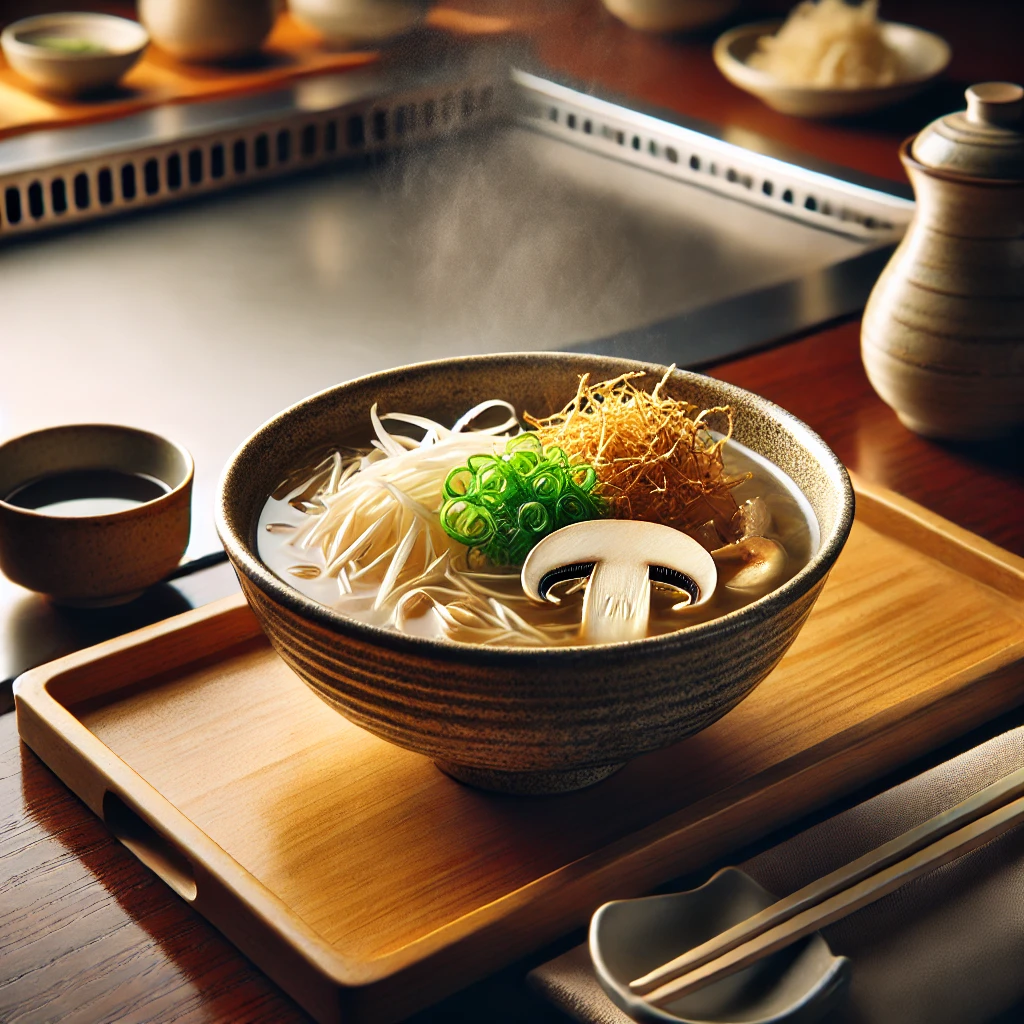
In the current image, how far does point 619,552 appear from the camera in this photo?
3.22 ft

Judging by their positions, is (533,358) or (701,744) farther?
(533,358)

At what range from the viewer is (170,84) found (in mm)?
2822

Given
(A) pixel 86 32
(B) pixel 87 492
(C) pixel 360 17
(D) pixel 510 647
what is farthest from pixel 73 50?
(D) pixel 510 647

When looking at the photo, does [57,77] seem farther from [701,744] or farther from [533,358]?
[701,744]

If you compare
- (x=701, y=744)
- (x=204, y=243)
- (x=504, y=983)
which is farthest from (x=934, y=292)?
(x=204, y=243)

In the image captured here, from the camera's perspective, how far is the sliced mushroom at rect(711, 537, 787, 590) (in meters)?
1.01

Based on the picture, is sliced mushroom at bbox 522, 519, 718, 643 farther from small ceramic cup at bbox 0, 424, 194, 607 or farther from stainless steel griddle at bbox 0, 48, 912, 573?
stainless steel griddle at bbox 0, 48, 912, 573

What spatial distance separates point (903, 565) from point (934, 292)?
1.34ft

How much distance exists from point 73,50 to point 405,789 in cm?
233

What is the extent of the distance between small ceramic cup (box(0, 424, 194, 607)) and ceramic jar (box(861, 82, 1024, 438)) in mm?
883

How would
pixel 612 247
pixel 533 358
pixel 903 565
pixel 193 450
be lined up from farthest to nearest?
pixel 612 247
pixel 193 450
pixel 903 565
pixel 533 358

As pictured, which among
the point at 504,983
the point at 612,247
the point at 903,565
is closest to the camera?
the point at 504,983

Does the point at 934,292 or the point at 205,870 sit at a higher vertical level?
the point at 934,292

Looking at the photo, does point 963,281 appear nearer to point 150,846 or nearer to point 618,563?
point 618,563
